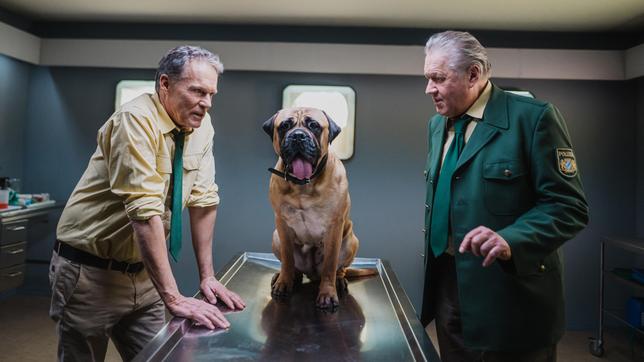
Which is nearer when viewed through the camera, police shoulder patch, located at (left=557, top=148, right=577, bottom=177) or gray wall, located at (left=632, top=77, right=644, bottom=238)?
police shoulder patch, located at (left=557, top=148, right=577, bottom=177)

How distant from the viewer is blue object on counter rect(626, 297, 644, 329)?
344cm

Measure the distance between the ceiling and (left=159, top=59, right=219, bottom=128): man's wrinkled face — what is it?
7.25ft

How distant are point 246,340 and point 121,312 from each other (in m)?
0.63

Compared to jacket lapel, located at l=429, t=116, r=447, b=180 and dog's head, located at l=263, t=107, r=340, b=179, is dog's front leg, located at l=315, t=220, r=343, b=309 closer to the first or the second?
dog's head, located at l=263, t=107, r=340, b=179

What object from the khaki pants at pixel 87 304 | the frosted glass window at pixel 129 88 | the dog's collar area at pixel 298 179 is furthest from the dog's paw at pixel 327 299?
the frosted glass window at pixel 129 88

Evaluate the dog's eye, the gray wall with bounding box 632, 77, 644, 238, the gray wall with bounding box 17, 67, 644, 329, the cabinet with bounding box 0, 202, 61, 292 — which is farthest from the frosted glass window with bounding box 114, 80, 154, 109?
the gray wall with bounding box 632, 77, 644, 238

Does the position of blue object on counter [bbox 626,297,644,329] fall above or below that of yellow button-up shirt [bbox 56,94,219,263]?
below

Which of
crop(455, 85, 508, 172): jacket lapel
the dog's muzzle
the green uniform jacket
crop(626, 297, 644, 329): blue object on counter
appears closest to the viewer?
the green uniform jacket

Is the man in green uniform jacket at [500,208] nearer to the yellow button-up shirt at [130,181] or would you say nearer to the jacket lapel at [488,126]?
the jacket lapel at [488,126]

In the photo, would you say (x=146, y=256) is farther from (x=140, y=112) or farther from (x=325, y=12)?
(x=325, y=12)

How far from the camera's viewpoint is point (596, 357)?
3.50m

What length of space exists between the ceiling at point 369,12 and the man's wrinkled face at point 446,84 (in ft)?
7.09

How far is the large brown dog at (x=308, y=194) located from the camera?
1.57 meters

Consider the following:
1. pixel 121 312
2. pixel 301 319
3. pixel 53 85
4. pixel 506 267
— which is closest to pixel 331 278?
pixel 301 319
